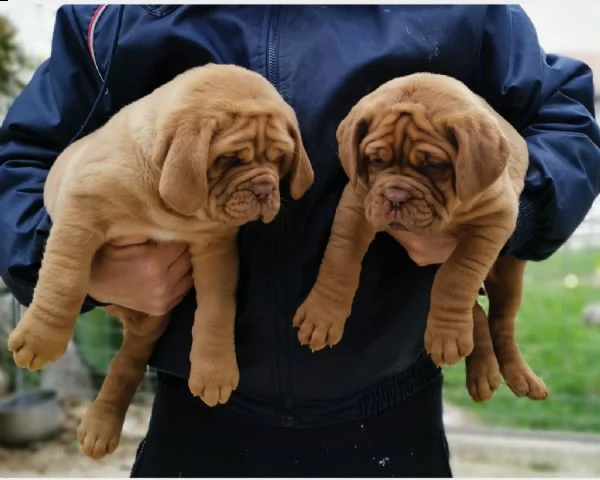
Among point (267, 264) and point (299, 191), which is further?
point (267, 264)

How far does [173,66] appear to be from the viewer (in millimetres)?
1479

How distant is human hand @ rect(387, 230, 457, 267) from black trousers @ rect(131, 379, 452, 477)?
358 millimetres

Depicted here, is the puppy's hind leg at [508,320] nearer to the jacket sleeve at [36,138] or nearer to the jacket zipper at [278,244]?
the jacket zipper at [278,244]

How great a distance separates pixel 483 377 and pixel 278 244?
1.76 ft

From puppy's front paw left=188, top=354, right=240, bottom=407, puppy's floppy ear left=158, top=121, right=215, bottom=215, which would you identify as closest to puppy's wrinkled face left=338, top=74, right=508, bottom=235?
puppy's floppy ear left=158, top=121, right=215, bottom=215

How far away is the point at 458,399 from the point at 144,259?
10.2 feet

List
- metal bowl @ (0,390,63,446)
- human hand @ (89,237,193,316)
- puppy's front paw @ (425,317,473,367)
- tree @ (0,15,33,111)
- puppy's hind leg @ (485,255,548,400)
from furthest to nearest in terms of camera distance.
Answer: metal bowl @ (0,390,63,446), tree @ (0,15,33,111), puppy's hind leg @ (485,255,548,400), human hand @ (89,237,193,316), puppy's front paw @ (425,317,473,367)

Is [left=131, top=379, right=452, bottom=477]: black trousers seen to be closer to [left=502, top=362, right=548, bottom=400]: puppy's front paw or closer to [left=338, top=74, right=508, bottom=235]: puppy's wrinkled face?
[left=502, top=362, right=548, bottom=400]: puppy's front paw

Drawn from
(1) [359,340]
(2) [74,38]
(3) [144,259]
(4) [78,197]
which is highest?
(2) [74,38]

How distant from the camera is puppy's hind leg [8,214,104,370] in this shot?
4.38 feet

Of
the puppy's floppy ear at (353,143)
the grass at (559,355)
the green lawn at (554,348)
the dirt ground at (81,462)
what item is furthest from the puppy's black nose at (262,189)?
the grass at (559,355)

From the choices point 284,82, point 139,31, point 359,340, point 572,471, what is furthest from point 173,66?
point 572,471

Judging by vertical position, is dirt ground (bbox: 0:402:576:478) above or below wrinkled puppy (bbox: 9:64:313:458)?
below

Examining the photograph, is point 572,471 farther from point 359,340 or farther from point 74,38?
point 74,38
